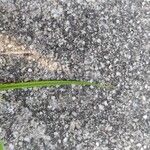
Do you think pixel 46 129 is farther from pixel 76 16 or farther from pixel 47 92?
pixel 76 16

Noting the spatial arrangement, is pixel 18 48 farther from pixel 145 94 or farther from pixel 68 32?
pixel 145 94

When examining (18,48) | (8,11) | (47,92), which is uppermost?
(8,11)

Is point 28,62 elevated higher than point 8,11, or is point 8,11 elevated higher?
point 8,11

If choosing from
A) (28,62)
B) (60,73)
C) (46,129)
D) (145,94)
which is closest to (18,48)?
(28,62)

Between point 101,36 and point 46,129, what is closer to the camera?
point 46,129

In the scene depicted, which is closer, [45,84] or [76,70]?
[45,84]

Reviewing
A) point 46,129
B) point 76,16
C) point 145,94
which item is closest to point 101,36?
point 76,16
